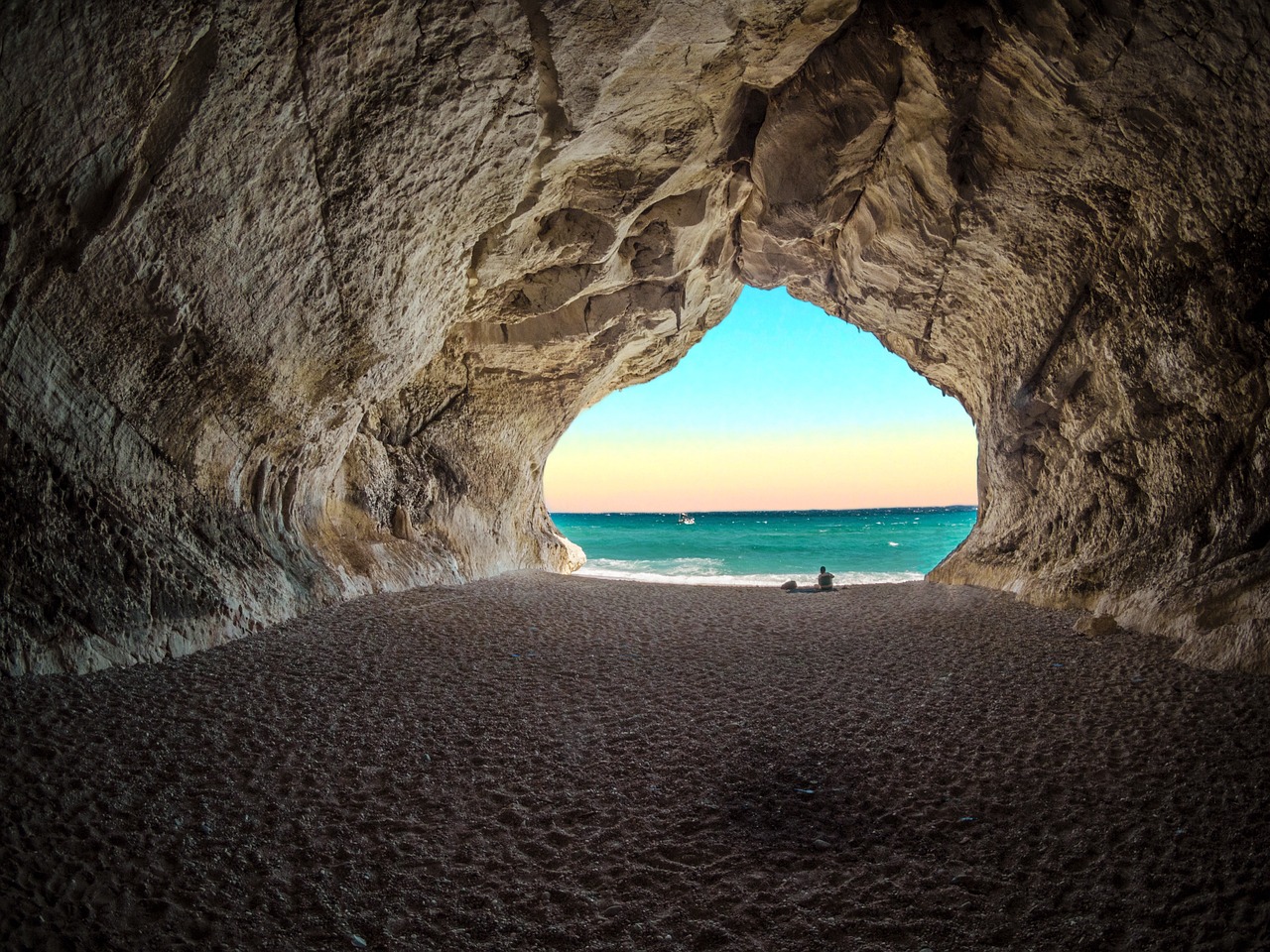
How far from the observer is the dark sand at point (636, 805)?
2.67m

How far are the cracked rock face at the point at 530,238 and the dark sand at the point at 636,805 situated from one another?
1.47m

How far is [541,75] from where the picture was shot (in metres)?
6.83

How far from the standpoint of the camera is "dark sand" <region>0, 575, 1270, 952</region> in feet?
8.75

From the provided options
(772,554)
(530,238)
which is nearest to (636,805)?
(530,238)

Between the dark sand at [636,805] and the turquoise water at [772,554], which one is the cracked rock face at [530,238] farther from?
the turquoise water at [772,554]

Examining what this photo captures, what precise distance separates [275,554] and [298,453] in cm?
148

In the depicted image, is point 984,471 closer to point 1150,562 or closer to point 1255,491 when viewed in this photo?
point 1150,562

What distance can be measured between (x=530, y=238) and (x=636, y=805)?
27.8ft

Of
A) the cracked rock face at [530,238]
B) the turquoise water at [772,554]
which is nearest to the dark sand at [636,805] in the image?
the cracked rock face at [530,238]

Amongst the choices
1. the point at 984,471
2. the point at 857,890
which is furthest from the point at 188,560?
the point at 984,471

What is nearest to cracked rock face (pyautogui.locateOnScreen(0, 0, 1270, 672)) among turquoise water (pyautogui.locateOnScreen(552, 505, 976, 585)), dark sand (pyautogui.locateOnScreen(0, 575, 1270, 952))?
dark sand (pyautogui.locateOnScreen(0, 575, 1270, 952))

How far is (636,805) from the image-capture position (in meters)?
3.66

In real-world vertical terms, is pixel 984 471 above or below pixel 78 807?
above

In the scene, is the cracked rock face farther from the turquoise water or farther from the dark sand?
the turquoise water
